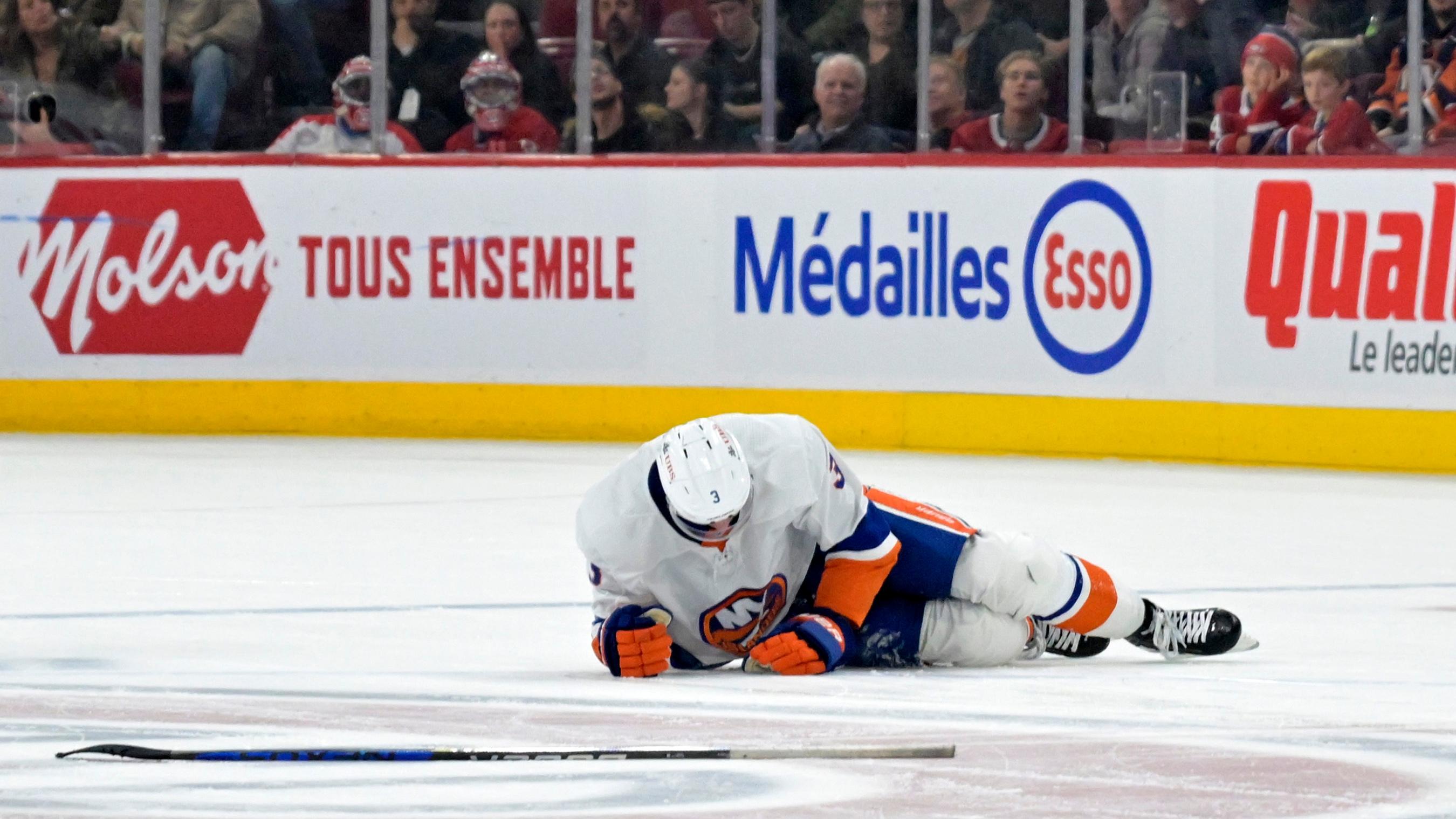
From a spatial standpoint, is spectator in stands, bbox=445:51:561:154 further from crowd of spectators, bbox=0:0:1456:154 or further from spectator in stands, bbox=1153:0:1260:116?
spectator in stands, bbox=1153:0:1260:116

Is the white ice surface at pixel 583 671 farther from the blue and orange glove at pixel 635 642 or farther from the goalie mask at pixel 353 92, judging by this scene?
the goalie mask at pixel 353 92

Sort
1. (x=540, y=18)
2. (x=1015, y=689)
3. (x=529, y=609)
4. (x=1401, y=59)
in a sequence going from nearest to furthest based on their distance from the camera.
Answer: (x=1015, y=689) → (x=529, y=609) → (x=1401, y=59) → (x=540, y=18)

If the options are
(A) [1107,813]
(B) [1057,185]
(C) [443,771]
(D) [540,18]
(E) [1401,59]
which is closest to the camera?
(A) [1107,813]

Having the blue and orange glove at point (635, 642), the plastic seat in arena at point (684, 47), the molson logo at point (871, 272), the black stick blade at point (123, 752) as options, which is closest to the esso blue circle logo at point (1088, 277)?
the molson logo at point (871, 272)

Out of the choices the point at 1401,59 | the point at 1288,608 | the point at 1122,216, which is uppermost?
the point at 1401,59

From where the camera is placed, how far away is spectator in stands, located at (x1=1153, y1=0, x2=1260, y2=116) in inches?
376

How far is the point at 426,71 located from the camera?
35.0 ft

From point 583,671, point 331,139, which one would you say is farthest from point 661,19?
point 583,671

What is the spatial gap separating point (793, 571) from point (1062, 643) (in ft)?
2.59

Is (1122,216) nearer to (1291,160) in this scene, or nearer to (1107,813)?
(1291,160)

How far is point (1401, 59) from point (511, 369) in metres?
3.98

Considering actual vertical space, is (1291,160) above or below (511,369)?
above

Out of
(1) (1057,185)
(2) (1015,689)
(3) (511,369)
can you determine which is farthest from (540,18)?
(2) (1015,689)

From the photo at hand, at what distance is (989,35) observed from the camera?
1000cm
